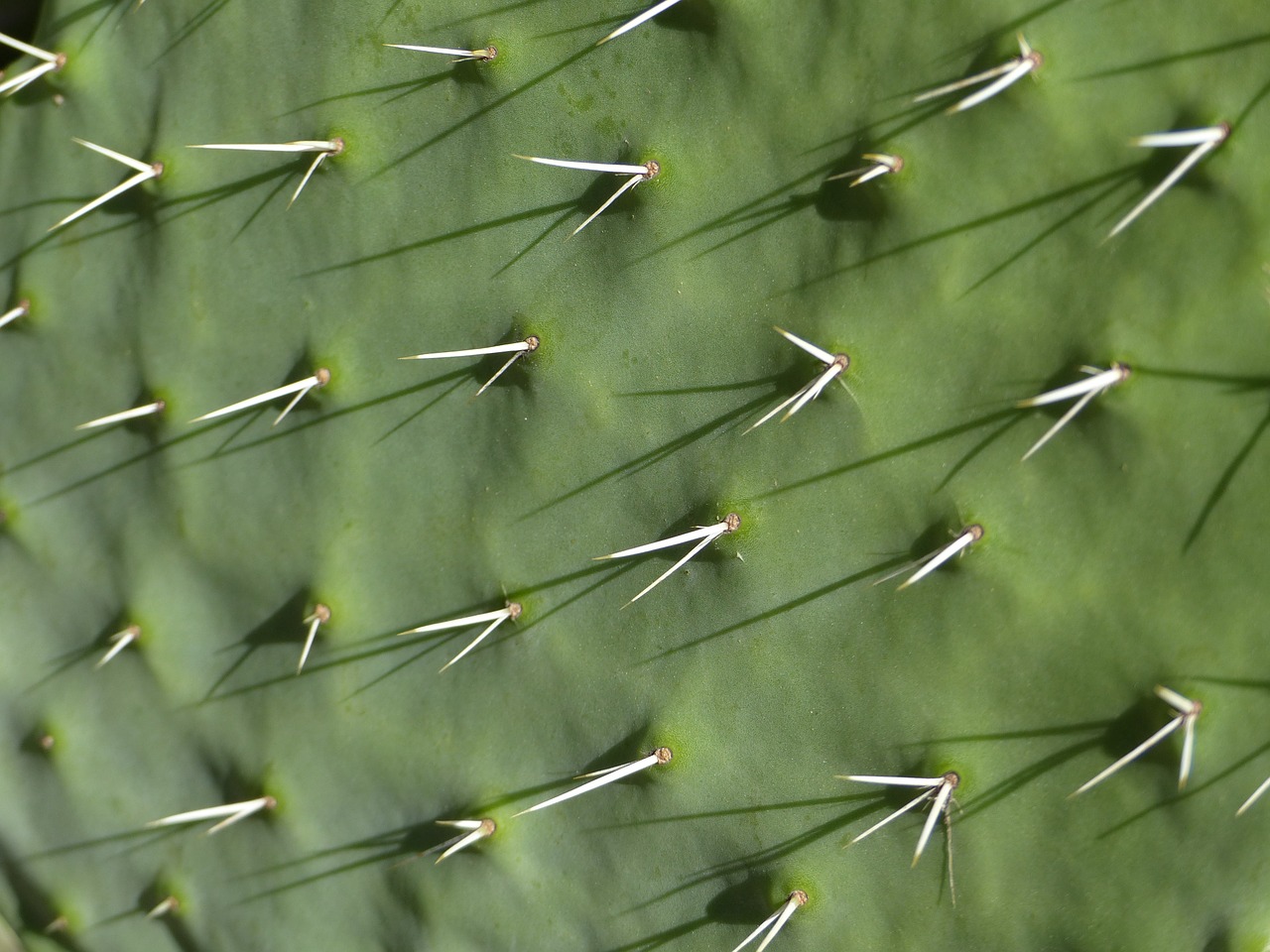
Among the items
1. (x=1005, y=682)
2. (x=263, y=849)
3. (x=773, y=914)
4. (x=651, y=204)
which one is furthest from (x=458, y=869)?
(x=651, y=204)

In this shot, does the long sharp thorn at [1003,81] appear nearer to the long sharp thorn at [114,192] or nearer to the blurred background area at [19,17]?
the long sharp thorn at [114,192]

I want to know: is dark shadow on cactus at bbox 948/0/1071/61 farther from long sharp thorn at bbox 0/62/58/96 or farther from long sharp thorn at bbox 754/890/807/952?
long sharp thorn at bbox 0/62/58/96

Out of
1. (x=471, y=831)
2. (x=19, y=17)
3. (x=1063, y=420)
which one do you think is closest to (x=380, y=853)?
(x=471, y=831)

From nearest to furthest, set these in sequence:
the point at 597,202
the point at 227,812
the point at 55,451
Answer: the point at 597,202 → the point at 227,812 → the point at 55,451

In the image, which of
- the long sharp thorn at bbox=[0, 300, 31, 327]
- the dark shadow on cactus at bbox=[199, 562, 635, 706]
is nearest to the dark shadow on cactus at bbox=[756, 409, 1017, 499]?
the dark shadow on cactus at bbox=[199, 562, 635, 706]

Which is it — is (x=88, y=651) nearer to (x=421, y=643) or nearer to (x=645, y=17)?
(x=421, y=643)

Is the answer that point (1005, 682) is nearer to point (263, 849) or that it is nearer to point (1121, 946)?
point (1121, 946)

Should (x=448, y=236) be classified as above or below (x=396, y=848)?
above
